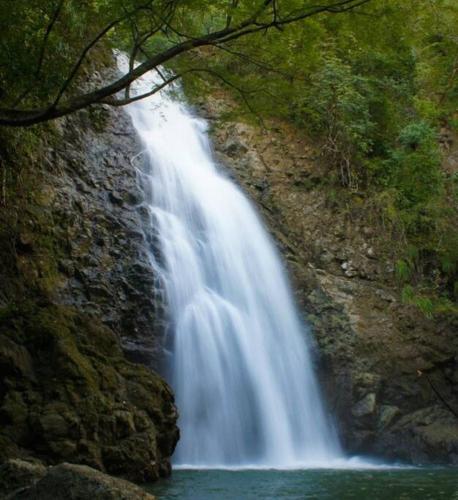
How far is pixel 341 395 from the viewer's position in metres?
12.6

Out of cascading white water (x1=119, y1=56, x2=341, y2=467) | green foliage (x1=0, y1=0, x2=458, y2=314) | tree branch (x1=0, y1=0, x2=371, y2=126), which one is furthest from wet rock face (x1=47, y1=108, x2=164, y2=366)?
tree branch (x1=0, y1=0, x2=371, y2=126)

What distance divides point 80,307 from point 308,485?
14.5 feet

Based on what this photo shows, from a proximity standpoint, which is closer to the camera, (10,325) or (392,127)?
(10,325)

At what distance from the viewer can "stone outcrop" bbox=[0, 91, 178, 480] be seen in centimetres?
741

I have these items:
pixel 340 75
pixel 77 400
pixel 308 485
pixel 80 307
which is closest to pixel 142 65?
pixel 77 400

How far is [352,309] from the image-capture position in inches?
551

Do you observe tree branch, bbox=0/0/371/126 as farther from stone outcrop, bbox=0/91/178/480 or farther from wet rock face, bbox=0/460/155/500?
wet rock face, bbox=0/460/155/500

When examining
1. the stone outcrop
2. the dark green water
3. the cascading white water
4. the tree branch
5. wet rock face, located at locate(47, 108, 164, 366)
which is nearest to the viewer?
the tree branch

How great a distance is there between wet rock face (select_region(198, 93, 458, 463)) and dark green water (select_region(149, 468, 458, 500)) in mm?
1967

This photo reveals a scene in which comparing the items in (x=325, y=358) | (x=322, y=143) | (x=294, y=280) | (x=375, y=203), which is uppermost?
(x=322, y=143)

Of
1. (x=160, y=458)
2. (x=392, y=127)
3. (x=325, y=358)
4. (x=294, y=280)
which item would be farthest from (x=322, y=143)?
(x=160, y=458)

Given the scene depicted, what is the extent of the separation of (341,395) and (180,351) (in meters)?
3.77

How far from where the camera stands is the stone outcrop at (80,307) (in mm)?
7414

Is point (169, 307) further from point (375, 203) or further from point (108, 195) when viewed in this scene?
point (375, 203)
